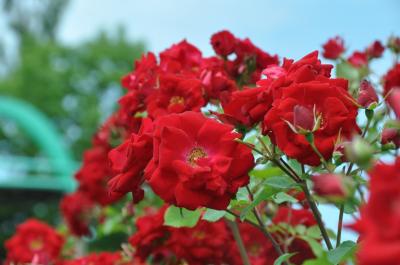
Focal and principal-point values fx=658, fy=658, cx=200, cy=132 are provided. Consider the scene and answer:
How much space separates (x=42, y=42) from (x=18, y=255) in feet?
71.5

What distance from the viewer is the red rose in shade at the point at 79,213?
2.19m

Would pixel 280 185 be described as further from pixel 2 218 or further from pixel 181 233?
pixel 2 218

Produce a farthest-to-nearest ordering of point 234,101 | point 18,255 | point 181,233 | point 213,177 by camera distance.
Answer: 1. point 18,255
2. point 181,233
3. point 234,101
4. point 213,177

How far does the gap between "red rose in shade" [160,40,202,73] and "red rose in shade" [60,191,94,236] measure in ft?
3.19

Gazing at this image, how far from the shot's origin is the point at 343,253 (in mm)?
747

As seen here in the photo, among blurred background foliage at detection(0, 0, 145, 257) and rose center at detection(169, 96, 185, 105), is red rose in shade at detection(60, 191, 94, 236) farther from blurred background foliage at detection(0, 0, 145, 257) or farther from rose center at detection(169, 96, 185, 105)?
blurred background foliage at detection(0, 0, 145, 257)

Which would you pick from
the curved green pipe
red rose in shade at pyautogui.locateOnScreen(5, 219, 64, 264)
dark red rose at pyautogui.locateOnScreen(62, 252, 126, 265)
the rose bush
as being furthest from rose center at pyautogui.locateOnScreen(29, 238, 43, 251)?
the curved green pipe

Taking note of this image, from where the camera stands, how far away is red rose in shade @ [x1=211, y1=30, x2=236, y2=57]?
1.29 m

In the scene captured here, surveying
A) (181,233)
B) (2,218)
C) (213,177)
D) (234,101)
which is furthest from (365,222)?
(2,218)

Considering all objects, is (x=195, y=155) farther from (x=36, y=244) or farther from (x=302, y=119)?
(x=36, y=244)

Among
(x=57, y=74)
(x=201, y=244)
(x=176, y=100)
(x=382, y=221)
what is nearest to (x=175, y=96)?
(x=176, y=100)

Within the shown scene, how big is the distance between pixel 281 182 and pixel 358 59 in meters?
0.78

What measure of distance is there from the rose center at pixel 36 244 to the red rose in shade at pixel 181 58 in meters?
0.96

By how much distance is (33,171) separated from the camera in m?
16.4
